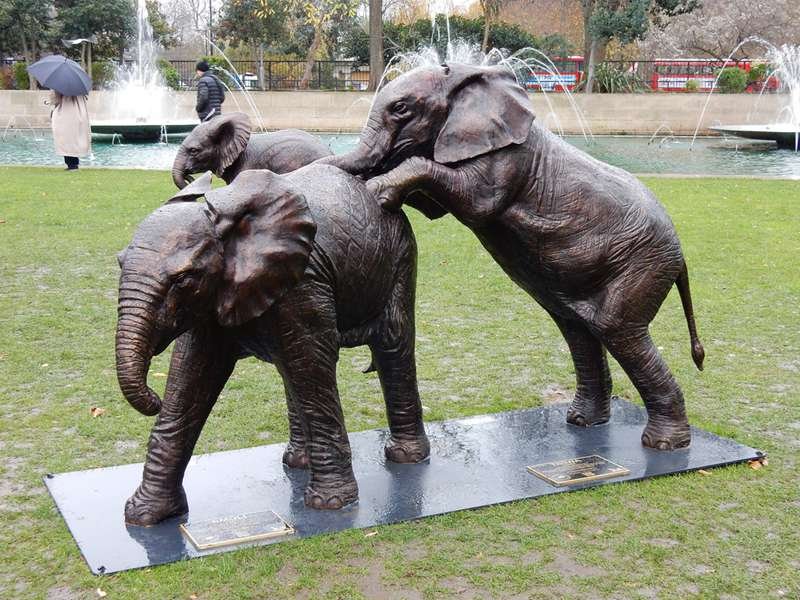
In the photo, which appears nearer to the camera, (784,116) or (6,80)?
(784,116)

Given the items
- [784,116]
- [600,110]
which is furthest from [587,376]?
[784,116]

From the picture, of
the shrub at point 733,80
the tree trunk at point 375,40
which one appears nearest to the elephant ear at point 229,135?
the tree trunk at point 375,40

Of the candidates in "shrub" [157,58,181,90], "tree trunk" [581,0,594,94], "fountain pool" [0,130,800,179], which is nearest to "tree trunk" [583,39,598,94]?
"tree trunk" [581,0,594,94]

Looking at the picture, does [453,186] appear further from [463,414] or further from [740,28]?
[740,28]

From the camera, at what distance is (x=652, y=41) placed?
54094 mm

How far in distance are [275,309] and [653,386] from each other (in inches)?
87.0

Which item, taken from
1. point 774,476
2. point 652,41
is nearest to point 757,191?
point 774,476

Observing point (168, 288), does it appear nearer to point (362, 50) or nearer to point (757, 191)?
point (757, 191)

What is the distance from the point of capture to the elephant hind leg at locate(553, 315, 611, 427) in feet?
18.8

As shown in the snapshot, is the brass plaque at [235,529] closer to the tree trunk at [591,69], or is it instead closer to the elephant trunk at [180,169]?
the elephant trunk at [180,169]

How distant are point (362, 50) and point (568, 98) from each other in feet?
40.3

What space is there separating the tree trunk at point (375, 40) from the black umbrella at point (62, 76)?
43.5 feet

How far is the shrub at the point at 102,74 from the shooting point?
1506 inches

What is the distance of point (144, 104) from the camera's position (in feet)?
111
